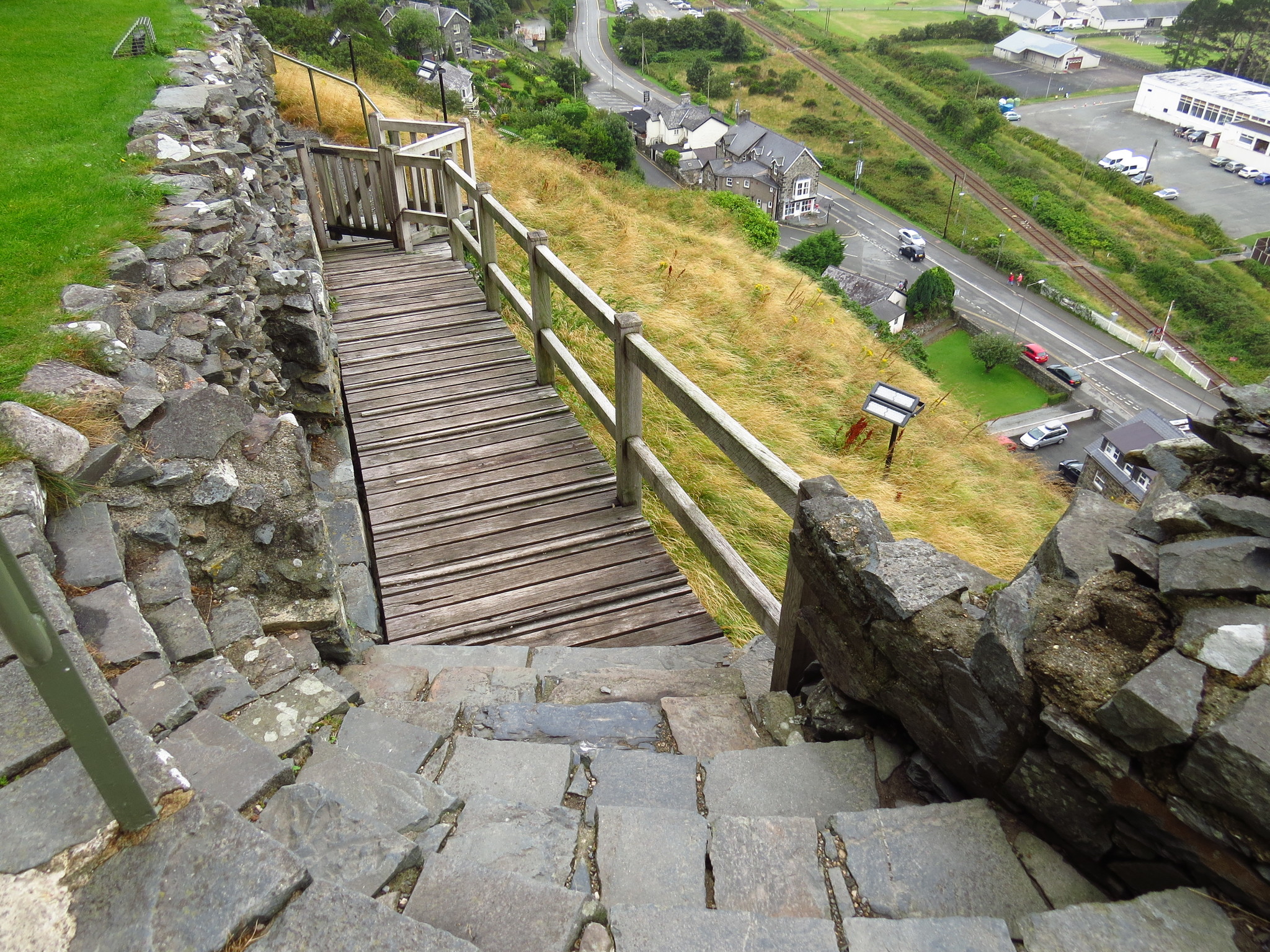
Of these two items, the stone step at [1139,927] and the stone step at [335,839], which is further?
the stone step at [335,839]

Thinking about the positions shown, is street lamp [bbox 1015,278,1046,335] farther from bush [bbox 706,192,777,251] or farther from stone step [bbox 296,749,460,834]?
stone step [bbox 296,749,460,834]

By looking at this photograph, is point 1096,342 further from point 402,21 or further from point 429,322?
point 429,322

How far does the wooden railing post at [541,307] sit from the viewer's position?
5844 millimetres

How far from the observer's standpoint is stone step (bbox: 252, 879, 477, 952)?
1.59 metres

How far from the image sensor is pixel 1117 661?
1802mm

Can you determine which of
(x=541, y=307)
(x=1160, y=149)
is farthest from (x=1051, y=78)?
(x=541, y=307)

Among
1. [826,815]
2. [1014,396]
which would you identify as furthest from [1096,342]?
[826,815]

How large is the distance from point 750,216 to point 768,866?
3002cm

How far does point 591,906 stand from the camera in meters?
1.86

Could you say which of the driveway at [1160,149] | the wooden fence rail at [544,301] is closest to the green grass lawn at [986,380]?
the wooden fence rail at [544,301]

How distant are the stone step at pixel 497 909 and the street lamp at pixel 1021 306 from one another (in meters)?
44.5

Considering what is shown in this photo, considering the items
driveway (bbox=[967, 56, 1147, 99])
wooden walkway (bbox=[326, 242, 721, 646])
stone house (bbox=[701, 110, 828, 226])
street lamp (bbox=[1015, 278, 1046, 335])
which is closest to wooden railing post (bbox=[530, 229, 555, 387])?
wooden walkway (bbox=[326, 242, 721, 646])

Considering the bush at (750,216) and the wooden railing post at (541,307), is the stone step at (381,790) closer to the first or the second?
the wooden railing post at (541,307)

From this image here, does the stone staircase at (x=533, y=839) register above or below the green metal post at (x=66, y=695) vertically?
below
